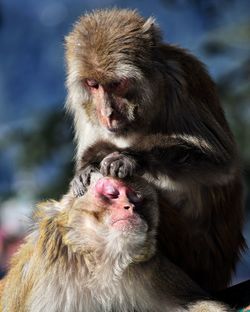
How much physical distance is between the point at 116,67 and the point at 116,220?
1.44m

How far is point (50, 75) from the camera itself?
1146 cm

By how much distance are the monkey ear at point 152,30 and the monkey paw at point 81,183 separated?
1.20 meters

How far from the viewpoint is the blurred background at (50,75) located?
11.3 m

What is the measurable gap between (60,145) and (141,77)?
5.48 m

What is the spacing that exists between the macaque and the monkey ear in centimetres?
141

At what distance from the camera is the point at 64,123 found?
37.4 ft

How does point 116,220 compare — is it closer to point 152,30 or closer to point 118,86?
point 118,86

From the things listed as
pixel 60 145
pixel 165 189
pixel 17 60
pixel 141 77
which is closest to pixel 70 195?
pixel 165 189

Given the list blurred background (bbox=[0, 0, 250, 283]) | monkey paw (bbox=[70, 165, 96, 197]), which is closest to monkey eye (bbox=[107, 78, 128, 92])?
monkey paw (bbox=[70, 165, 96, 197])

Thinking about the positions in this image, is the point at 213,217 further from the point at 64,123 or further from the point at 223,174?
the point at 64,123

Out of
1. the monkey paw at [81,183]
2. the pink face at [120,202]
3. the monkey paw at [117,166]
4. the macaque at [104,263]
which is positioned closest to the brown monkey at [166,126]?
the monkey paw at [81,183]

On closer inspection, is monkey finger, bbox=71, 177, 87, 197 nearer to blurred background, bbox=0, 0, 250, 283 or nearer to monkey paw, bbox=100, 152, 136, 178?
monkey paw, bbox=100, 152, 136, 178

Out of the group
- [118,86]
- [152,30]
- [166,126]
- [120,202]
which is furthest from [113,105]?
[120,202]

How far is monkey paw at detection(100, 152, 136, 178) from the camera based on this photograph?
4.88 meters
